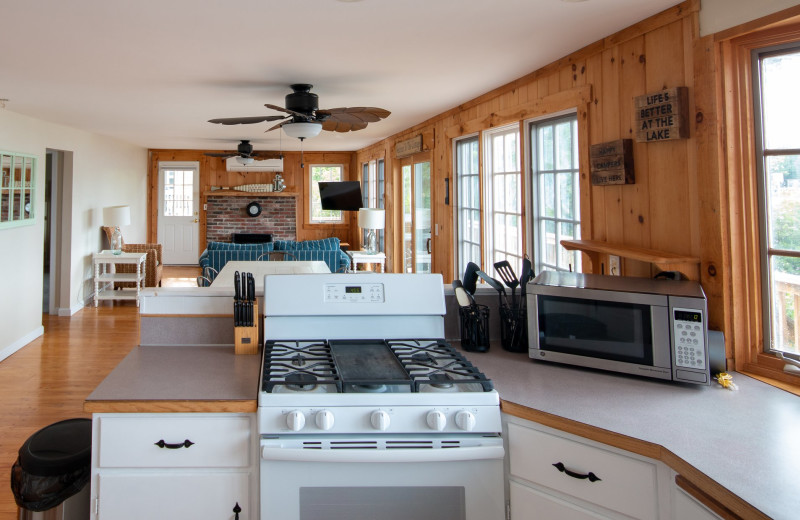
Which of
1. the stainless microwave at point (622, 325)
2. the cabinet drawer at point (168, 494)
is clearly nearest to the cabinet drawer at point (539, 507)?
the stainless microwave at point (622, 325)

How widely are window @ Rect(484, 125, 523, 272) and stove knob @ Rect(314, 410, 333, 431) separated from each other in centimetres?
261

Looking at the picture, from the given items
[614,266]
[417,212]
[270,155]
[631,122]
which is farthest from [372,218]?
[631,122]

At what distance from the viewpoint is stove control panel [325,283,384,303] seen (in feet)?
7.24

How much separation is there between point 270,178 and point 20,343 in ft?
20.1

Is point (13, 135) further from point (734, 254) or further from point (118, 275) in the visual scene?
point (734, 254)

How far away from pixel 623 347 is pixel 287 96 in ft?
10.5

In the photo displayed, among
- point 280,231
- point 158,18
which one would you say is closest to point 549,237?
point 158,18

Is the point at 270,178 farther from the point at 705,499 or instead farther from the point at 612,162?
the point at 705,499

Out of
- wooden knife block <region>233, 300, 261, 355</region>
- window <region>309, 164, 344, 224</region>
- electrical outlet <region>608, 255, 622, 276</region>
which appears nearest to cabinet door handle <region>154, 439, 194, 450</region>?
wooden knife block <region>233, 300, 261, 355</region>

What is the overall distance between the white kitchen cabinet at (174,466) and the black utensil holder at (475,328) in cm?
96

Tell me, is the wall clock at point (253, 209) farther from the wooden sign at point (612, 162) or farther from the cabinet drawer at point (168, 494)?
the cabinet drawer at point (168, 494)

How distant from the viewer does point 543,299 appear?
212cm

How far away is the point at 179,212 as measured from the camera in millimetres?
10531

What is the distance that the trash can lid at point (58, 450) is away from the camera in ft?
5.80
